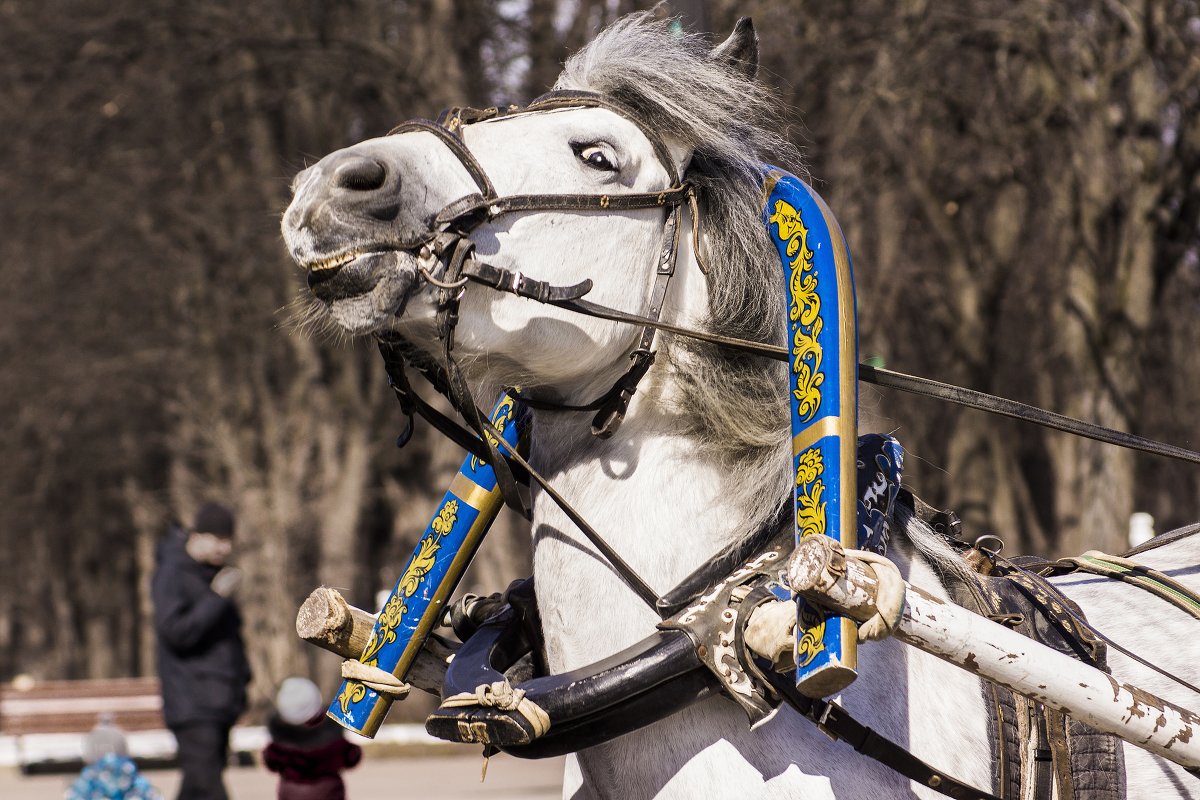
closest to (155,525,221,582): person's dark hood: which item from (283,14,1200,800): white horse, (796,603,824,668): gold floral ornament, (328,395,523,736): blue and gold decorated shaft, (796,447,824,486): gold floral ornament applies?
(328,395,523,736): blue and gold decorated shaft

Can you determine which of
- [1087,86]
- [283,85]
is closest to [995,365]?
[1087,86]

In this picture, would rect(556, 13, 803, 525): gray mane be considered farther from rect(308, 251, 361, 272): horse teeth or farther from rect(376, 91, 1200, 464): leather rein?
rect(308, 251, 361, 272): horse teeth

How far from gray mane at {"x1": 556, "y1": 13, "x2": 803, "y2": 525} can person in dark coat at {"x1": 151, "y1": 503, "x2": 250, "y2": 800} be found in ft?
17.0

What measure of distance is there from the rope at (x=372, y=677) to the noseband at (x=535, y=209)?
27.5 inches

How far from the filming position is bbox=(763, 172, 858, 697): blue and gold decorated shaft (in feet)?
8.66

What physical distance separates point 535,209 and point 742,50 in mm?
749

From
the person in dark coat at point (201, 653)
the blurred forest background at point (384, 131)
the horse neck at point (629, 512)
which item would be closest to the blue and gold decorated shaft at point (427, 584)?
the horse neck at point (629, 512)

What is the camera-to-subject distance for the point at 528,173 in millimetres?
3021

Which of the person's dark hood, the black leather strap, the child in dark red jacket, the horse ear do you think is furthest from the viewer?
the person's dark hood

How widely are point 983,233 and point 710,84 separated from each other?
14.0 meters

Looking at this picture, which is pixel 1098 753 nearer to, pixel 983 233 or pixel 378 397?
pixel 983 233

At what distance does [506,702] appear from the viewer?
9.56 ft

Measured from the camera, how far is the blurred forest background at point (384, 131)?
12.6 m

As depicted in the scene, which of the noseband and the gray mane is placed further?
the gray mane
